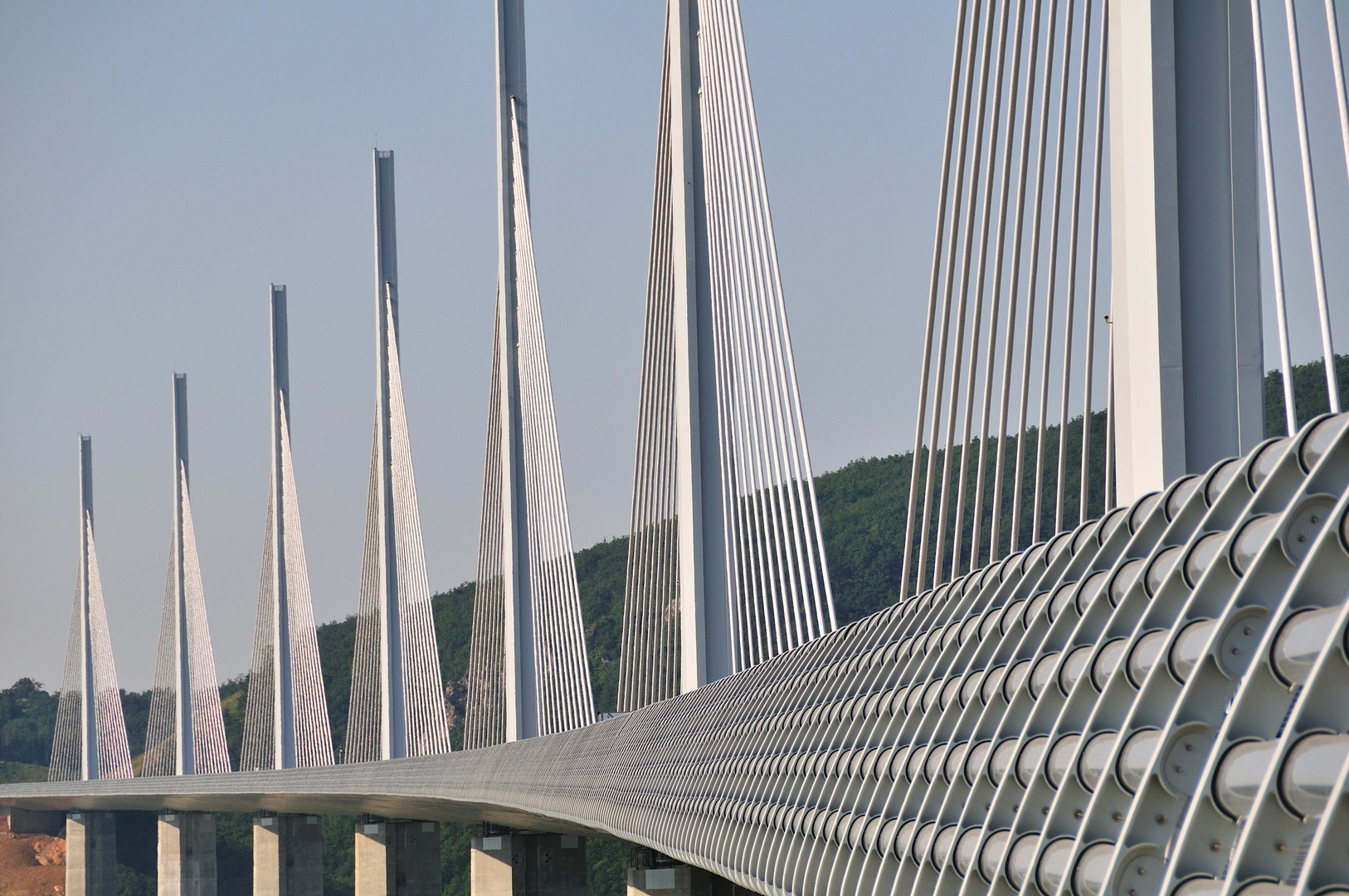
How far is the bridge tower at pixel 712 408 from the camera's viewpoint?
11383 millimetres

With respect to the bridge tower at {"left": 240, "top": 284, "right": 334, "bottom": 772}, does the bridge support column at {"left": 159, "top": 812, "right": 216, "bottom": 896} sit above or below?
below

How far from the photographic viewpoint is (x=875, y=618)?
7230 mm

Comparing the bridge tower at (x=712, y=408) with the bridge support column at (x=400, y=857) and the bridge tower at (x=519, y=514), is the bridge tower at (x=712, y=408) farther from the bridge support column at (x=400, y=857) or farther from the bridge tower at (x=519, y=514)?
the bridge support column at (x=400, y=857)

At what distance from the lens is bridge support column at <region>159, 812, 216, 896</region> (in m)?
46.6

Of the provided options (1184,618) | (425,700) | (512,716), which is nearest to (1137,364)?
(1184,618)

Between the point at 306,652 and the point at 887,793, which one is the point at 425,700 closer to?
the point at 306,652

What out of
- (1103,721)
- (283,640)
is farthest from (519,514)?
(1103,721)

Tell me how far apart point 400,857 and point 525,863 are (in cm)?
786

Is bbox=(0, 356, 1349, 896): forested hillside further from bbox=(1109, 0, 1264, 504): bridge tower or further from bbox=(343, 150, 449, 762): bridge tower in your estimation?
bbox=(1109, 0, 1264, 504): bridge tower

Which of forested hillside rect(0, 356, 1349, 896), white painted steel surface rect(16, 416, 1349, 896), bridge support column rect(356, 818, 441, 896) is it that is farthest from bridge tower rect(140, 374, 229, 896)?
white painted steel surface rect(16, 416, 1349, 896)

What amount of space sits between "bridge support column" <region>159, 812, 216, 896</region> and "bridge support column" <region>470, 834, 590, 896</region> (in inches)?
771

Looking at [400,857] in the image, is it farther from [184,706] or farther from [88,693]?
[88,693]

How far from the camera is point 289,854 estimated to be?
42.5 meters

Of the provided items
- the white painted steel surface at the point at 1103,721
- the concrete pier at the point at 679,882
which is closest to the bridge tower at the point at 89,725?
the concrete pier at the point at 679,882
